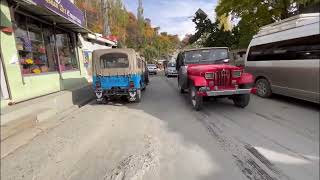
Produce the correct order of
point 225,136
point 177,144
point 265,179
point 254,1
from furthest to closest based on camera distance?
point 254,1, point 225,136, point 177,144, point 265,179

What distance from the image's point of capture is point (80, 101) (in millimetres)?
9844

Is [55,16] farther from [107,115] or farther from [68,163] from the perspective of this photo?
[68,163]

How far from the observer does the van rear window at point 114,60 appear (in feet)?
30.5

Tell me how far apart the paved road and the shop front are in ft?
7.44

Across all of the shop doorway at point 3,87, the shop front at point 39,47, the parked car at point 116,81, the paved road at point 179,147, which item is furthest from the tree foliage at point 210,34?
the shop doorway at point 3,87

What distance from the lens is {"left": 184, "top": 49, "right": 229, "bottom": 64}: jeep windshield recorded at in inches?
356

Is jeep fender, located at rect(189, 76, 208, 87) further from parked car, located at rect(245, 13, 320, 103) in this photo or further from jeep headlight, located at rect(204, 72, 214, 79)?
parked car, located at rect(245, 13, 320, 103)

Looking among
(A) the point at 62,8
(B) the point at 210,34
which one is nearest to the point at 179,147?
(A) the point at 62,8

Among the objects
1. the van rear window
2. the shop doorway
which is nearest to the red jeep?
the van rear window

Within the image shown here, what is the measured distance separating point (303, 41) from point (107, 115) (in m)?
6.25

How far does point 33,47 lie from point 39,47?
0.54 metres

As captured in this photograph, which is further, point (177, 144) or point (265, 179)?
point (177, 144)

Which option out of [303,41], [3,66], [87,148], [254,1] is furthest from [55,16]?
[254,1]

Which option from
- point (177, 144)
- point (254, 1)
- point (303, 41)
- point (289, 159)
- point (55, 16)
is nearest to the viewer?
point (289, 159)
